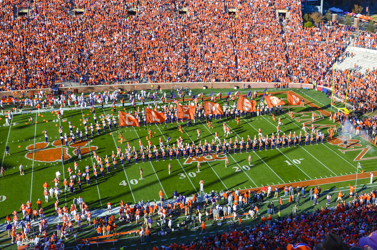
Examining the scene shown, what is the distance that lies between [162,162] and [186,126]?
6.50 m

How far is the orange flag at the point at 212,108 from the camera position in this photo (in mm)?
34156

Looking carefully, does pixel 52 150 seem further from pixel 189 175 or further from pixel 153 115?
pixel 189 175

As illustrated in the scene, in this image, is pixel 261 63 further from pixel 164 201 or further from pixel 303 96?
pixel 164 201

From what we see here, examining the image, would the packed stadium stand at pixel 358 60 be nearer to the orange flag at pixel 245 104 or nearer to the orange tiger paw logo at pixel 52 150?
the orange flag at pixel 245 104

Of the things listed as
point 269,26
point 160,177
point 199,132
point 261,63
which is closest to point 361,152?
point 199,132

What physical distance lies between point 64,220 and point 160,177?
739cm

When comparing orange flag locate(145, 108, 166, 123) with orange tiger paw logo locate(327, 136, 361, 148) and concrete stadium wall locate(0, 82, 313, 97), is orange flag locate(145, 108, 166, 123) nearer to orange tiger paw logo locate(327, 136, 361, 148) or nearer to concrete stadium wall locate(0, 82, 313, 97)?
orange tiger paw logo locate(327, 136, 361, 148)

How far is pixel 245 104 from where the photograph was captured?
34469 mm

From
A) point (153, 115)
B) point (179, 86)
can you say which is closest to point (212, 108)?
point (153, 115)

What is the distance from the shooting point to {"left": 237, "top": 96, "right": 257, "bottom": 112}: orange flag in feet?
113

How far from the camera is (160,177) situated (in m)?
27.5

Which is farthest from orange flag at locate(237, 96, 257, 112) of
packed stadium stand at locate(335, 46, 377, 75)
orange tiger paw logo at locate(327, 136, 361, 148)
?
packed stadium stand at locate(335, 46, 377, 75)

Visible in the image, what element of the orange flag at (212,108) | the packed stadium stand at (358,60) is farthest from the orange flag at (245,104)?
the packed stadium stand at (358,60)

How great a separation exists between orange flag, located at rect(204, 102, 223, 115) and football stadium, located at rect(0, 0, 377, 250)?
19 cm
